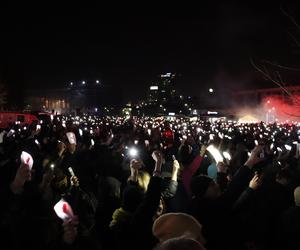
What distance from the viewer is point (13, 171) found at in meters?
5.02

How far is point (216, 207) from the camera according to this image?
395 centimetres

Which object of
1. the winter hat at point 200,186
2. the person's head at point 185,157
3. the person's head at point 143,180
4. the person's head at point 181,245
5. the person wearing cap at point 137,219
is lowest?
the person's head at point 185,157

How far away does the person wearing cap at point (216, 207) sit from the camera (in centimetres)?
375

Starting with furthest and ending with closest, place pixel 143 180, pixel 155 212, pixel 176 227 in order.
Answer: pixel 143 180 < pixel 155 212 < pixel 176 227

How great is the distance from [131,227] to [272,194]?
101 inches

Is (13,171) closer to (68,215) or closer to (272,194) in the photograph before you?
(68,215)

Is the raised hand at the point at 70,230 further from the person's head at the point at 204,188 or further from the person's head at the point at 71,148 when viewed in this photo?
the person's head at the point at 71,148

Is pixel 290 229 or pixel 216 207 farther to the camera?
pixel 290 229

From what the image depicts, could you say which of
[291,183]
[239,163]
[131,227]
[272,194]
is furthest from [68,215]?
[239,163]

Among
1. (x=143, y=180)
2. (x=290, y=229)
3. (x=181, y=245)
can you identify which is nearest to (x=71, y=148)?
(x=143, y=180)

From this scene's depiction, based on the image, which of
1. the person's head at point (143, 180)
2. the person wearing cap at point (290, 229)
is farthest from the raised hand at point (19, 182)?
the person wearing cap at point (290, 229)

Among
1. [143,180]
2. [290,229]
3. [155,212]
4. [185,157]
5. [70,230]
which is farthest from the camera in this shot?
[185,157]

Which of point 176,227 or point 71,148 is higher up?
point 176,227

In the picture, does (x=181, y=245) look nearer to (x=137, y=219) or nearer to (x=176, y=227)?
(x=176, y=227)
